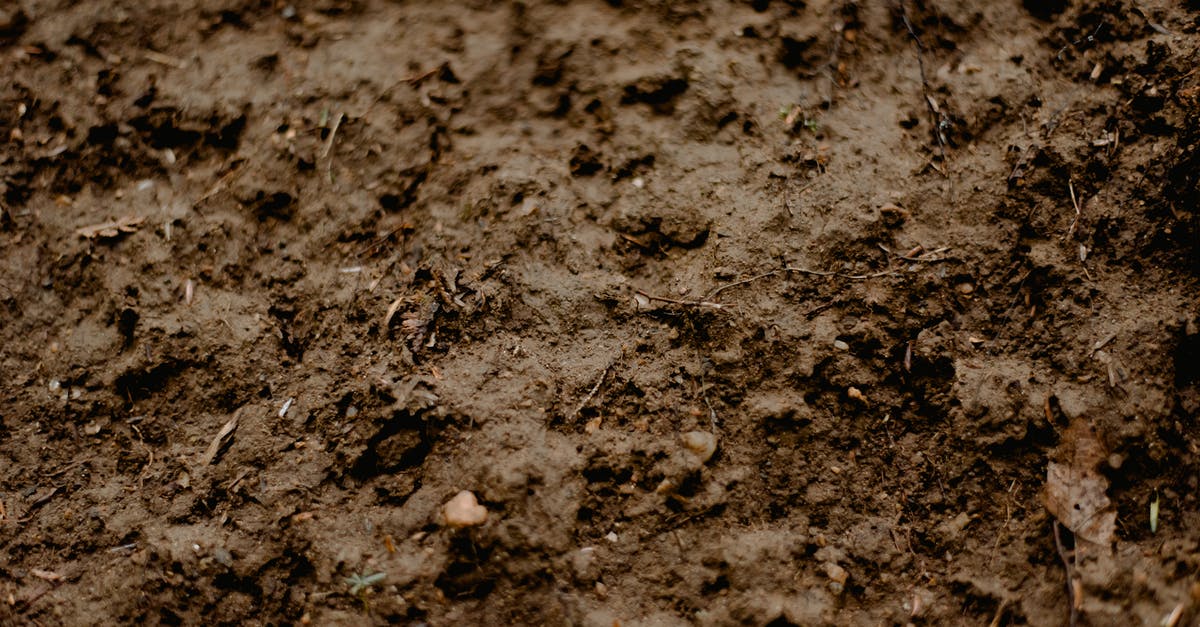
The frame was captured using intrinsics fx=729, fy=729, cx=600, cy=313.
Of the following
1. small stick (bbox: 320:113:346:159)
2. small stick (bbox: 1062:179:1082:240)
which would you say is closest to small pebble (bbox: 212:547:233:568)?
small stick (bbox: 320:113:346:159)

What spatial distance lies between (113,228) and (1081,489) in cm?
298

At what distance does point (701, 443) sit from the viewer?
2020mm

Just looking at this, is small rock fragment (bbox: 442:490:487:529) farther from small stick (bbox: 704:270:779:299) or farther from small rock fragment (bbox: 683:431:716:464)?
small stick (bbox: 704:270:779:299)

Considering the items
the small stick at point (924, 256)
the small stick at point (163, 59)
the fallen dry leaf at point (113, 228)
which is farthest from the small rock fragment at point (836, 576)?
the small stick at point (163, 59)

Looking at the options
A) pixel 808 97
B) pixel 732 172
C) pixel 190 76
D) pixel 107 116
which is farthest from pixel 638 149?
pixel 107 116

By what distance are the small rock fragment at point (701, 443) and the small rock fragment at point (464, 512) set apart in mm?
584

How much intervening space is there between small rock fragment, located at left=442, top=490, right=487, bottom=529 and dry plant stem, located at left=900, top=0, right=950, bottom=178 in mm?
1707

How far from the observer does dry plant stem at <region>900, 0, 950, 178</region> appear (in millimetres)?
2271

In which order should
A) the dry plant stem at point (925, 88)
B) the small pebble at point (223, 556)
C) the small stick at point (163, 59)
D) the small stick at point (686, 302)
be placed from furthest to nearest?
the small stick at point (163, 59)
the dry plant stem at point (925, 88)
the small stick at point (686, 302)
the small pebble at point (223, 556)

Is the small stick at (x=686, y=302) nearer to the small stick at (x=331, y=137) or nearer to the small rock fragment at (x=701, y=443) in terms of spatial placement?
the small rock fragment at (x=701, y=443)

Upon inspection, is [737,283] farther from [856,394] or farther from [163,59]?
[163,59]

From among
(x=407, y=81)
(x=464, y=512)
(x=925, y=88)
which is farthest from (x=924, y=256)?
(x=407, y=81)

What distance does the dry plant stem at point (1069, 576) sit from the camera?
189 centimetres

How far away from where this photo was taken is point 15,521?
2.11 m
